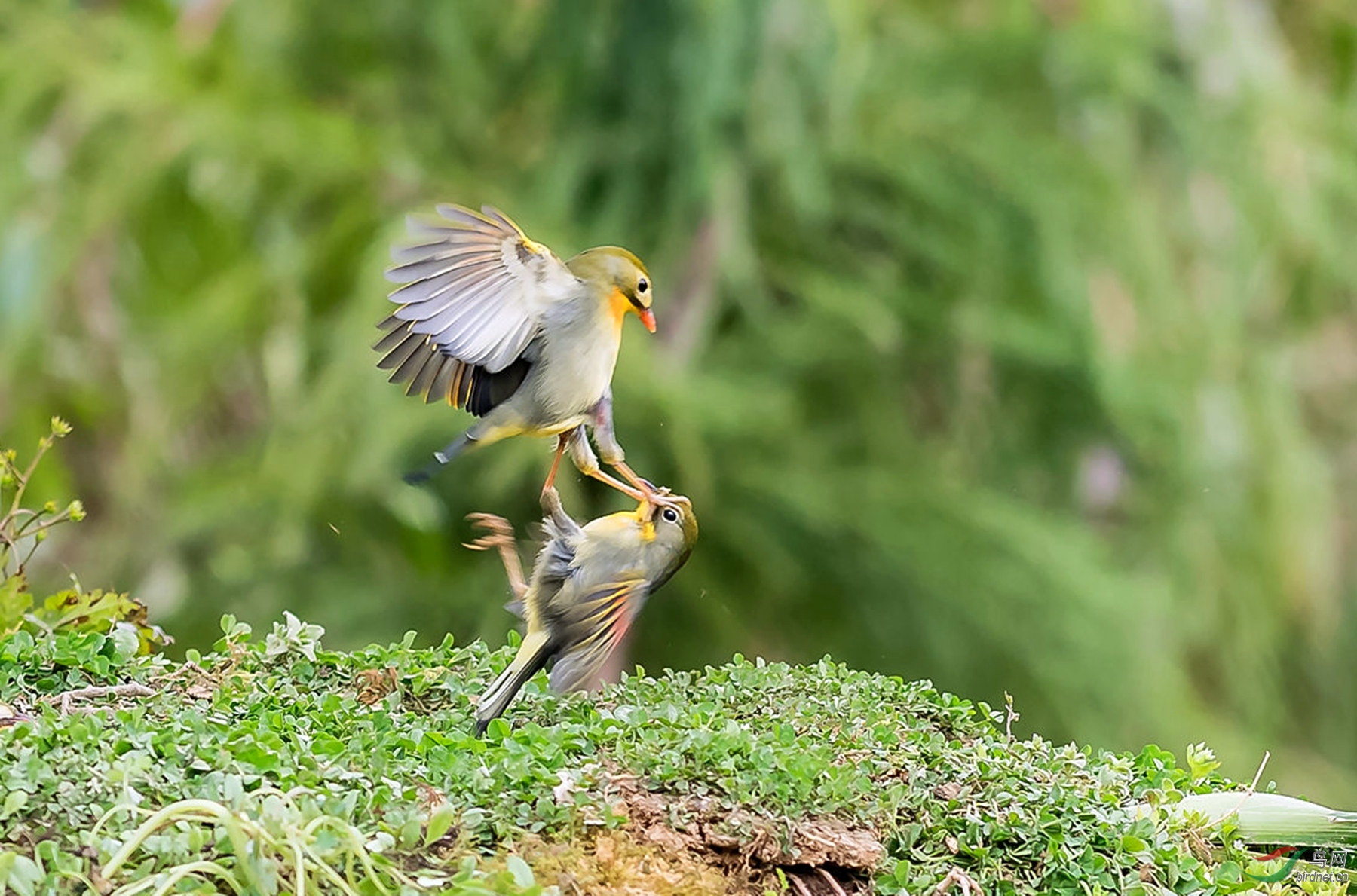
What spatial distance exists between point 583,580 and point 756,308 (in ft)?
5.42

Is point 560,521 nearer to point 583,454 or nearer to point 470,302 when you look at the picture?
point 583,454

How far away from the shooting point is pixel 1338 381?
12.6 feet

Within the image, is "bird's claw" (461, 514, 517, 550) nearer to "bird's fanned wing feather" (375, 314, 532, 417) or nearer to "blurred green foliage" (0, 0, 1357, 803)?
"bird's fanned wing feather" (375, 314, 532, 417)

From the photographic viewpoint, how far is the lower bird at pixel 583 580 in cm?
117

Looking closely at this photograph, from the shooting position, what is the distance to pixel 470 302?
114 centimetres

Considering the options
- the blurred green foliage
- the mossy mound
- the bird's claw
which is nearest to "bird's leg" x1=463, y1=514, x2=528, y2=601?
the bird's claw

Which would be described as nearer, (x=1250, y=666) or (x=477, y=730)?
(x=477, y=730)

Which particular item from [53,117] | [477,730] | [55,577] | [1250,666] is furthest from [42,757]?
[1250,666]

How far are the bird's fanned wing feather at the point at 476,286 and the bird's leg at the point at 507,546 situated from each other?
0.12 meters

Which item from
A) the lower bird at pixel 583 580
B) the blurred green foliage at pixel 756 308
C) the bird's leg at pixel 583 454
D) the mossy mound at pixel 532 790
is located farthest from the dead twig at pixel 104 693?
the blurred green foliage at pixel 756 308

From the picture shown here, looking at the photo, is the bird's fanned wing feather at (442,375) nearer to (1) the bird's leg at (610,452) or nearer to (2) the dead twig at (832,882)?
(1) the bird's leg at (610,452)

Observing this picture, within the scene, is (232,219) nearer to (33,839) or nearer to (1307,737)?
(33,839)

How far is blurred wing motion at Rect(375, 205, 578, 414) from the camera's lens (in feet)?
3.68

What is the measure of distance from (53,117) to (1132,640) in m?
2.20
